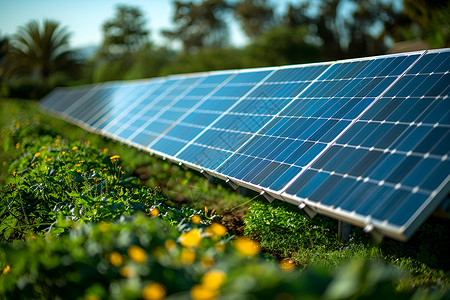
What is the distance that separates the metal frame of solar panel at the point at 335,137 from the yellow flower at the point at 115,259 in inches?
108

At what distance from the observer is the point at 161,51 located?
222 ft

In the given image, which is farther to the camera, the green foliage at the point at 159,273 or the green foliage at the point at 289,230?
the green foliage at the point at 289,230

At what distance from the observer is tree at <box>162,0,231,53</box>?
80312 millimetres

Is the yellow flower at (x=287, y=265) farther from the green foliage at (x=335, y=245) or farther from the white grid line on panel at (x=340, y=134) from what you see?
the white grid line on panel at (x=340, y=134)

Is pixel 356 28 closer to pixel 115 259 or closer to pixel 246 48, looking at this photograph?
pixel 246 48

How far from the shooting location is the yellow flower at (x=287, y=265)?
20.5 ft

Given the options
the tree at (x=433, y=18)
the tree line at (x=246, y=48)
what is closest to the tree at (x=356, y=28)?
the tree line at (x=246, y=48)

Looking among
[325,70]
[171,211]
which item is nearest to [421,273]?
[171,211]

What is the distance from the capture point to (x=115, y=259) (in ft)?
12.7

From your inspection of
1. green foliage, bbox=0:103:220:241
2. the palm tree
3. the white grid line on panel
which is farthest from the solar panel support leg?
the palm tree

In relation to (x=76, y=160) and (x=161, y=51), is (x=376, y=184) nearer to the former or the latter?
(x=76, y=160)

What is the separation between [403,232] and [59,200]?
6049mm

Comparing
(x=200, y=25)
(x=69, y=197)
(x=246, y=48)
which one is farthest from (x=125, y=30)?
Answer: (x=69, y=197)

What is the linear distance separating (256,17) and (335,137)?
70.7 m
